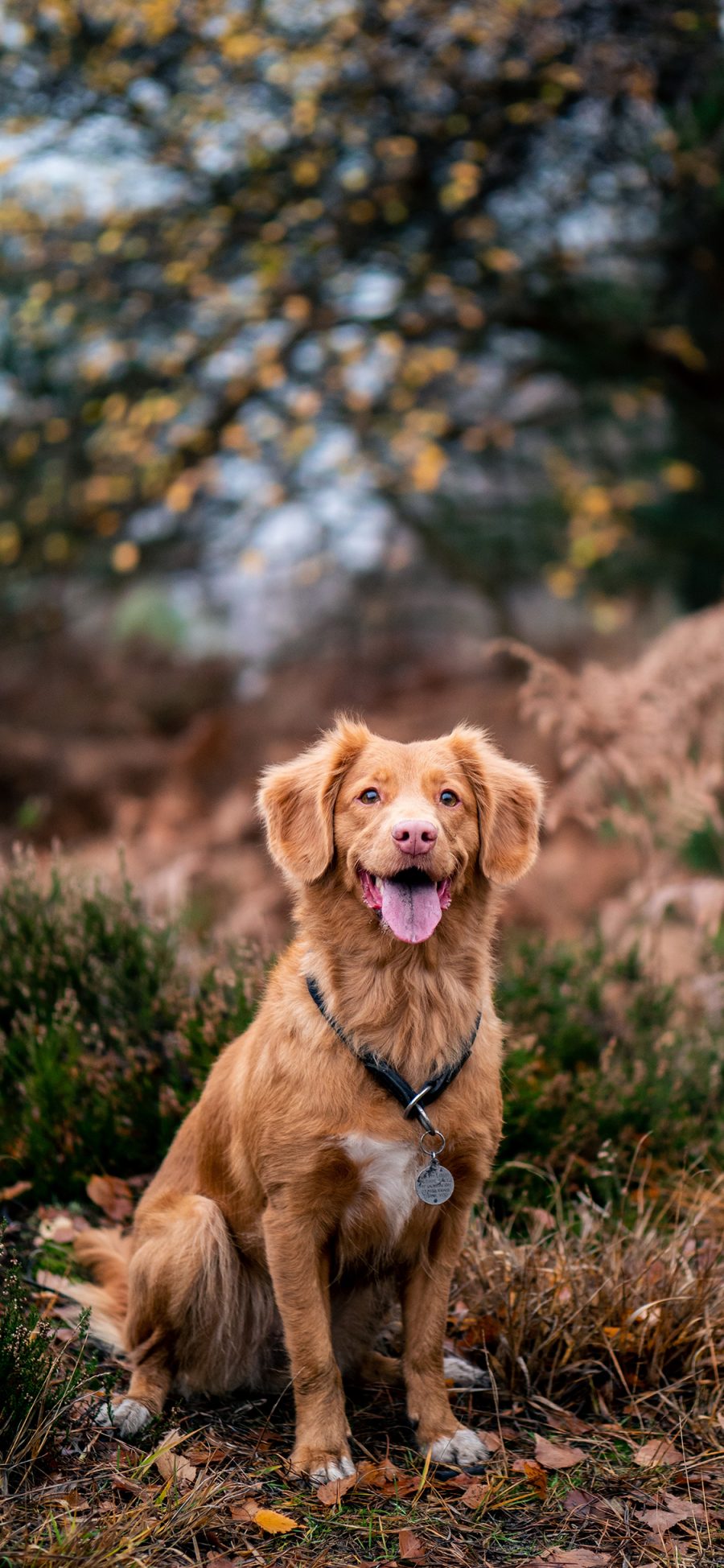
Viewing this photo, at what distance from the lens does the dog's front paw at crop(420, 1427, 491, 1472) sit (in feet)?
8.99

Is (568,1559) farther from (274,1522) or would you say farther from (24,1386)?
(24,1386)

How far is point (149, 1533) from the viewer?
2.32 m

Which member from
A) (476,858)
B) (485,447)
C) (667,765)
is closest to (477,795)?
(476,858)

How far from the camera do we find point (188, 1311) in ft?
9.35

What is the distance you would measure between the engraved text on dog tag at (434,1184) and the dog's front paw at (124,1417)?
850 mm

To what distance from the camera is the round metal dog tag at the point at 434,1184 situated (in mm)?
2611

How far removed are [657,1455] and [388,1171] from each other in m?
0.99

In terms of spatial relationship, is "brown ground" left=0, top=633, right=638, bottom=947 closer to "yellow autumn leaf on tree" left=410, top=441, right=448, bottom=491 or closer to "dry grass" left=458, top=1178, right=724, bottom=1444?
"yellow autumn leaf on tree" left=410, top=441, right=448, bottom=491

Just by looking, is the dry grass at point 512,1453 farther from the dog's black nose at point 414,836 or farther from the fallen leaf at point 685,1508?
the dog's black nose at point 414,836

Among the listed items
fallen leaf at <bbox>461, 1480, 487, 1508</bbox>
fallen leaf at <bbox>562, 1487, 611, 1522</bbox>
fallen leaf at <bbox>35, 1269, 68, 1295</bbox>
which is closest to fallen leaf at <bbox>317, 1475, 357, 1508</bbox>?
fallen leaf at <bbox>461, 1480, 487, 1508</bbox>

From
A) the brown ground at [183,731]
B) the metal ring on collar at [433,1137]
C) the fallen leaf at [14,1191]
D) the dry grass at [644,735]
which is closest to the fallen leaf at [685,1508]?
the metal ring on collar at [433,1137]

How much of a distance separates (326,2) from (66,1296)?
828 cm

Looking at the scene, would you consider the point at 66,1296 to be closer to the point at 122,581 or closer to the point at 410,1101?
the point at 410,1101

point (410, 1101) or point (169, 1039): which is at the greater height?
point (410, 1101)
